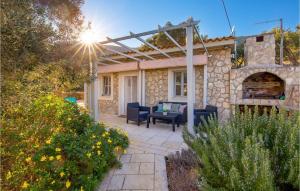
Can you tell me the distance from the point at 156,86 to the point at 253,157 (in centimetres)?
676

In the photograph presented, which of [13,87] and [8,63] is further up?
[8,63]

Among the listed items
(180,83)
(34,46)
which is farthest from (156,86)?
(34,46)

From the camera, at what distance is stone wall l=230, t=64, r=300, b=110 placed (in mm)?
6125

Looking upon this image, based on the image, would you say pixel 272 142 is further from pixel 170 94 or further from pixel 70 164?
pixel 170 94

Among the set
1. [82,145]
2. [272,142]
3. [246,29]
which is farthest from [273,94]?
[82,145]

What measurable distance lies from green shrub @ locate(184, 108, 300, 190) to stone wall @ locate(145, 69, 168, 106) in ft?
17.9

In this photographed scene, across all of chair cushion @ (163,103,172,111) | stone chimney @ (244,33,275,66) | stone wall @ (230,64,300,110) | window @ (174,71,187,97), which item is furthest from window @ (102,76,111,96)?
stone chimney @ (244,33,275,66)

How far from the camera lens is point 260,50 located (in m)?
7.14

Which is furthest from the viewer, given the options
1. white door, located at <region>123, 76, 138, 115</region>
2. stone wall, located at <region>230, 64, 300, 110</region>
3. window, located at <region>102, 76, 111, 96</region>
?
window, located at <region>102, 76, 111, 96</region>

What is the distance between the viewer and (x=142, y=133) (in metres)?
5.56

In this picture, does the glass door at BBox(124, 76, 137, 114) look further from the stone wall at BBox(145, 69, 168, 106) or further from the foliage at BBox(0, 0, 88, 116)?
the foliage at BBox(0, 0, 88, 116)

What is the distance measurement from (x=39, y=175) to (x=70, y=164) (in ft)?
1.15

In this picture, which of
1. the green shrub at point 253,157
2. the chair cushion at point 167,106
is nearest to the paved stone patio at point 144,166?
the green shrub at point 253,157

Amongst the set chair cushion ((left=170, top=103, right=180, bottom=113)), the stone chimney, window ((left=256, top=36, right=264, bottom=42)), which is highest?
window ((left=256, top=36, right=264, bottom=42))
